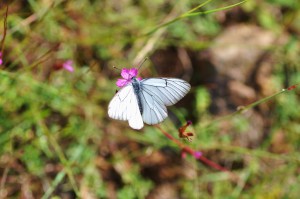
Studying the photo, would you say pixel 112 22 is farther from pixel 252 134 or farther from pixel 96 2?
pixel 252 134

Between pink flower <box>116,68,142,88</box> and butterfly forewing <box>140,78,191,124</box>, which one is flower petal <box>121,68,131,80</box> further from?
butterfly forewing <box>140,78,191,124</box>

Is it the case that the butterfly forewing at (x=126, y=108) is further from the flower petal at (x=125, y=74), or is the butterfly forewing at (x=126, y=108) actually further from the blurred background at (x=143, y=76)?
the blurred background at (x=143, y=76)

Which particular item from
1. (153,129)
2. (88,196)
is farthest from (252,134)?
(88,196)

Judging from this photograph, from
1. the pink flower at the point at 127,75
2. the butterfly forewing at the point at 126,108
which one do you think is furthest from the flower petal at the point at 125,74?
the butterfly forewing at the point at 126,108

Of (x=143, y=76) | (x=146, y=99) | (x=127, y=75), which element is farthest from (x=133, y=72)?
(x=143, y=76)

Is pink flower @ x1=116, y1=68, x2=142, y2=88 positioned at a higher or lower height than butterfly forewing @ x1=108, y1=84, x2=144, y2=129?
higher

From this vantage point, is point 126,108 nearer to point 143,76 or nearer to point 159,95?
point 159,95

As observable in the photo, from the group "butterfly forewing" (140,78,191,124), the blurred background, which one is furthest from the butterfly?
the blurred background
